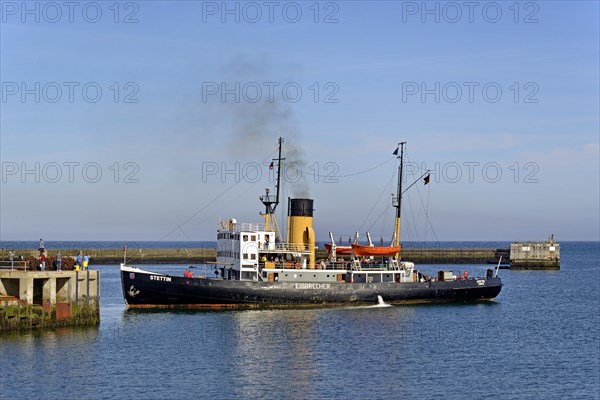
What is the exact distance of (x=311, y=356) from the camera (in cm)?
4231

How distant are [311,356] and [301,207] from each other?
23092 mm

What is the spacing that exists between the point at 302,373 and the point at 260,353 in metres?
5.73

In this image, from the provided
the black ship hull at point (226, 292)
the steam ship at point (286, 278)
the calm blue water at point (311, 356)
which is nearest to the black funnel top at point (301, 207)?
the steam ship at point (286, 278)

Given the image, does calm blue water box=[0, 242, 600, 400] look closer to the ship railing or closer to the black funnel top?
the ship railing

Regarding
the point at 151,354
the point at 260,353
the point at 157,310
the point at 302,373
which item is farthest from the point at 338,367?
the point at 157,310

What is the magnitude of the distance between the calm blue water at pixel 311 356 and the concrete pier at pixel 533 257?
66473 millimetres

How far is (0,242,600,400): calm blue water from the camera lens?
35125 mm

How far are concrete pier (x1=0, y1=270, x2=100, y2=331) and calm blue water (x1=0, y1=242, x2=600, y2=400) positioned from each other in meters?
1.18

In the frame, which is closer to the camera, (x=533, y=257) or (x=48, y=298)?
(x=48, y=298)

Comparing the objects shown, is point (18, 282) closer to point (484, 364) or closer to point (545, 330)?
point (484, 364)

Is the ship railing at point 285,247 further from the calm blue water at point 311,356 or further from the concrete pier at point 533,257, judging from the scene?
the concrete pier at point 533,257

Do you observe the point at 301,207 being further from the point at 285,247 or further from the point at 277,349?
the point at 277,349

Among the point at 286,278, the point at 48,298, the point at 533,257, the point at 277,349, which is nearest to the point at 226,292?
the point at 286,278

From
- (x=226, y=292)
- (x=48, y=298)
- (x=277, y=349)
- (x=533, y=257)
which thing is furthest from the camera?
(x=533, y=257)
